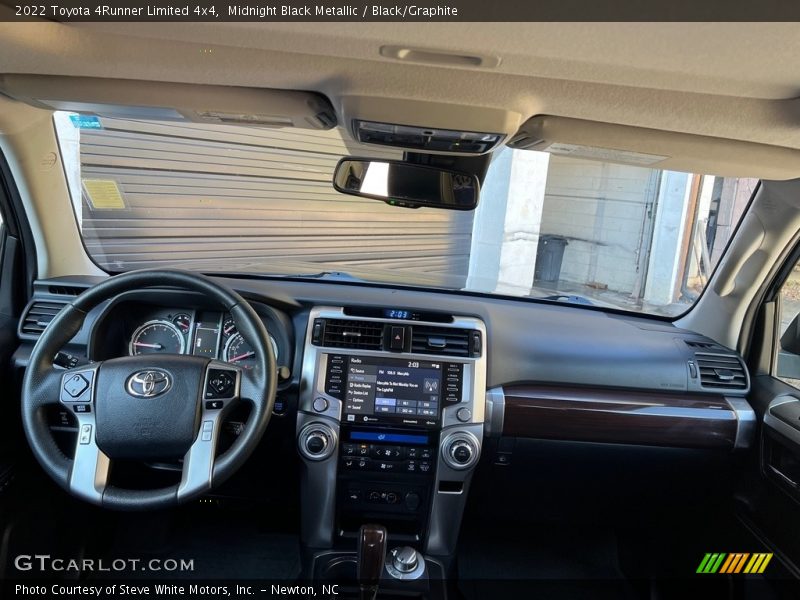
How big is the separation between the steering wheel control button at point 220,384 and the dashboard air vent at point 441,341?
75 cm

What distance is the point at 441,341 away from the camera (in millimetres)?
2383

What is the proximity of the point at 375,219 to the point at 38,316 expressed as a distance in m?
4.32

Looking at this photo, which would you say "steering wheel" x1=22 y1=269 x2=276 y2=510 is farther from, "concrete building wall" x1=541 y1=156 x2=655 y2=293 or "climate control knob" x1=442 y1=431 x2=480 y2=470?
"concrete building wall" x1=541 y1=156 x2=655 y2=293

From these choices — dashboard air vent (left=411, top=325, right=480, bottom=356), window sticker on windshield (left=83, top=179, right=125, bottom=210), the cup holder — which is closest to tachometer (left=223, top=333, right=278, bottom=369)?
dashboard air vent (left=411, top=325, right=480, bottom=356)

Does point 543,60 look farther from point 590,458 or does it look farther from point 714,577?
point 714,577

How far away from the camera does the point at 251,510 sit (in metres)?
2.96

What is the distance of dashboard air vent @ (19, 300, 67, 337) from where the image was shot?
2.44m

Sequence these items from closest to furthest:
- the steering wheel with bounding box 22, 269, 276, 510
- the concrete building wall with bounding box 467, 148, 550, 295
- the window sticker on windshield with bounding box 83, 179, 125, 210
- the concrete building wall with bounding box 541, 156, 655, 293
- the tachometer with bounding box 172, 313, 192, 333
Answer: the steering wheel with bounding box 22, 269, 276, 510
the tachometer with bounding box 172, 313, 192, 333
the window sticker on windshield with bounding box 83, 179, 125, 210
the concrete building wall with bounding box 467, 148, 550, 295
the concrete building wall with bounding box 541, 156, 655, 293

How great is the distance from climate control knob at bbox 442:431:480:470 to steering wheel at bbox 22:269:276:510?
79 cm

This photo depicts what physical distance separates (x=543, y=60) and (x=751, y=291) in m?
1.84

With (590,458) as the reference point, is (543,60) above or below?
above

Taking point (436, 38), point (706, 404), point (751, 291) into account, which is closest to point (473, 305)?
point (706, 404)

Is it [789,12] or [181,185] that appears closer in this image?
[789,12]

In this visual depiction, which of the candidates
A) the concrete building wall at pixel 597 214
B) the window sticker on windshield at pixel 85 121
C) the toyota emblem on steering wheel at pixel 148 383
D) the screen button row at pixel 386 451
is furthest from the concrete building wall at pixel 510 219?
the toyota emblem on steering wheel at pixel 148 383
